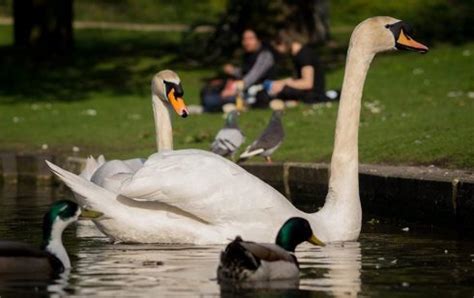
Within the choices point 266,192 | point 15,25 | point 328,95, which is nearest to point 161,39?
point 15,25

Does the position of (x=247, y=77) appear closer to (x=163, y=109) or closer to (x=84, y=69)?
(x=84, y=69)

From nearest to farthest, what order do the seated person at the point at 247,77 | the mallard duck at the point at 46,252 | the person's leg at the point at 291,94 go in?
the mallard duck at the point at 46,252
the person's leg at the point at 291,94
the seated person at the point at 247,77

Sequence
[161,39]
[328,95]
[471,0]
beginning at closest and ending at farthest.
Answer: [328,95], [161,39], [471,0]

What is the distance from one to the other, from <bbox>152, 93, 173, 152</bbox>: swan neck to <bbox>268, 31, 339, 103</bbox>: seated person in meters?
11.4

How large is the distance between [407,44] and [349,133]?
851 mm

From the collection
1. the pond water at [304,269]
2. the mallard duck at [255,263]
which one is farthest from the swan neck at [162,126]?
the mallard duck at [255,263]

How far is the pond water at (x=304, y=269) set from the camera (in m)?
8.87

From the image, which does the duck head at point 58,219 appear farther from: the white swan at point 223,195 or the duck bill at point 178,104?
the duck bill at point 178,104

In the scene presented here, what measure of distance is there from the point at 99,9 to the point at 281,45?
676 inches

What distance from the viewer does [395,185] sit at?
13.8 m

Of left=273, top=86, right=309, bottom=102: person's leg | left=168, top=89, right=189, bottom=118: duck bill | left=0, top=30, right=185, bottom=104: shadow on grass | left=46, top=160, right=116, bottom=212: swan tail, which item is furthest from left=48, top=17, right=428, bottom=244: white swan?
left=0, top=30, right=185, bottom=104: shadow on grass

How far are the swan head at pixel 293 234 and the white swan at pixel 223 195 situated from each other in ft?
3.52

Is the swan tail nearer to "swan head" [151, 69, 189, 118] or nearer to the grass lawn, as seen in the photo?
"swan head" [151, 69, 189, 118]

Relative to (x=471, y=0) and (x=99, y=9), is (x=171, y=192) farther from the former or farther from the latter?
(x=99, y=9)
